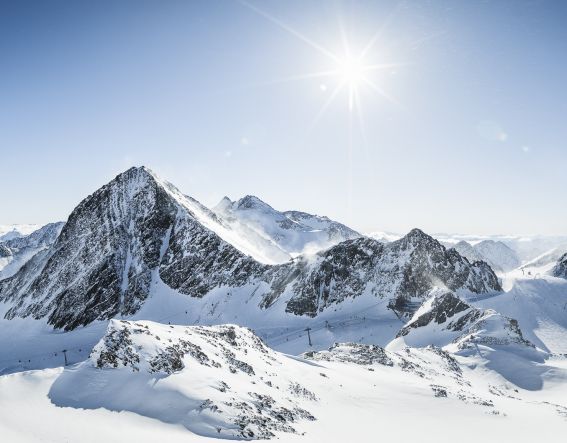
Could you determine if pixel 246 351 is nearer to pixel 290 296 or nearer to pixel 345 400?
pixel 345 400

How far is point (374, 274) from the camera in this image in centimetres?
10406

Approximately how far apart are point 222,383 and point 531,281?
416ft

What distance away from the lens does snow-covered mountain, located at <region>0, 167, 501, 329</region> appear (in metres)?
103

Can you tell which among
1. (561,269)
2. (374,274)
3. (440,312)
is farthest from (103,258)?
(561,269)

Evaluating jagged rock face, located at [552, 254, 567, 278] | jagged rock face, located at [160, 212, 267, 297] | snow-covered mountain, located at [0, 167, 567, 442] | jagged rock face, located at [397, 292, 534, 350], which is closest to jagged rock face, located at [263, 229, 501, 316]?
snow-covered mountain, located at [0, 167, 567, 442]

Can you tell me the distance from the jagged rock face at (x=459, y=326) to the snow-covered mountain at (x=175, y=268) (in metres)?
13.8

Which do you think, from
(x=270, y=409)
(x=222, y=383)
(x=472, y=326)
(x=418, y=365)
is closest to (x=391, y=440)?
(x=270, y=409)

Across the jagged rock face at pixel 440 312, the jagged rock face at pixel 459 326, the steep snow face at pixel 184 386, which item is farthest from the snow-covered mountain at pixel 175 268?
the steep snow face at pixel 184 386

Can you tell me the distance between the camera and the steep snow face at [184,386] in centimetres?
1986

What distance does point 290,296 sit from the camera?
104562 mm

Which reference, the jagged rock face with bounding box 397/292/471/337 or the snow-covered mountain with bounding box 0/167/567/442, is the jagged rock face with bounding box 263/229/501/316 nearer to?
the snow-covered mountain with bounding box 0/167/567/442

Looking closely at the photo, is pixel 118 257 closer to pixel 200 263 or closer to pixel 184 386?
pixel 200 263

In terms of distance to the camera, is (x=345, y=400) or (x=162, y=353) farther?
(x=345, y=400)

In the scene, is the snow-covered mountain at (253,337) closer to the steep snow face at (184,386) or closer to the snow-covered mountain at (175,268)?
the steep snow face at (184,386)
